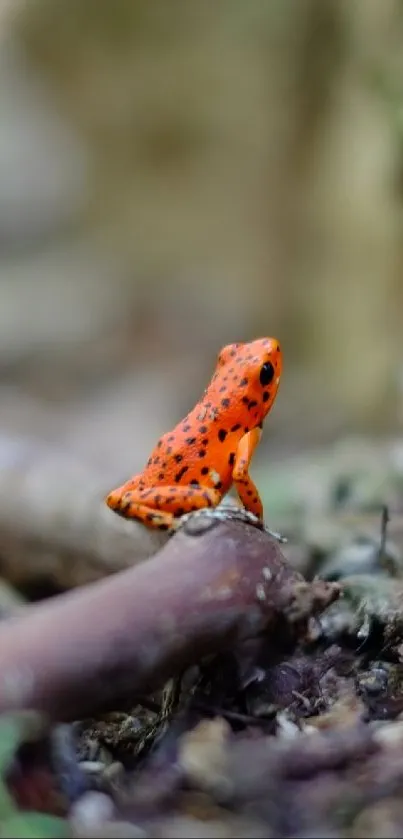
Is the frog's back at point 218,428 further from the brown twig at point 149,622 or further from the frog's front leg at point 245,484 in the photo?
the brown twig at point 149,622

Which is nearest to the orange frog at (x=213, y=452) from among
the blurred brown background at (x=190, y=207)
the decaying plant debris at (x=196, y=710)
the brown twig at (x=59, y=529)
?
the decaying plant debris at (x=196, y=710)

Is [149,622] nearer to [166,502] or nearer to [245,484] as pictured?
[166,502]

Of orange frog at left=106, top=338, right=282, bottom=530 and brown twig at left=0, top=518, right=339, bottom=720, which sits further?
orange frog at left=106, top=338, right=282, bottom=530

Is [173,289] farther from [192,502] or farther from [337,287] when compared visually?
[192,502]

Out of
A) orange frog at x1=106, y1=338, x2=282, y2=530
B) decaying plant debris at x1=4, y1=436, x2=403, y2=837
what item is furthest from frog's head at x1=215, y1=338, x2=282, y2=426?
decaying plant debris at x1=4, y1=436, x2=403, y2=837

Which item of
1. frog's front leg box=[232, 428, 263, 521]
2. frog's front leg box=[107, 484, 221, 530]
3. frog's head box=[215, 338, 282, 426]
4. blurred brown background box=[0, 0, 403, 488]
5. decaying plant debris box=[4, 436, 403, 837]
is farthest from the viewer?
blurred brown background box=[0, 0, 403, 488]

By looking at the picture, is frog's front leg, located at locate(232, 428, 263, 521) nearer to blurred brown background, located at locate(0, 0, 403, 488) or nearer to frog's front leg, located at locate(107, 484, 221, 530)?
frog's front leg, located at locate(107, 484, 221, 530)
